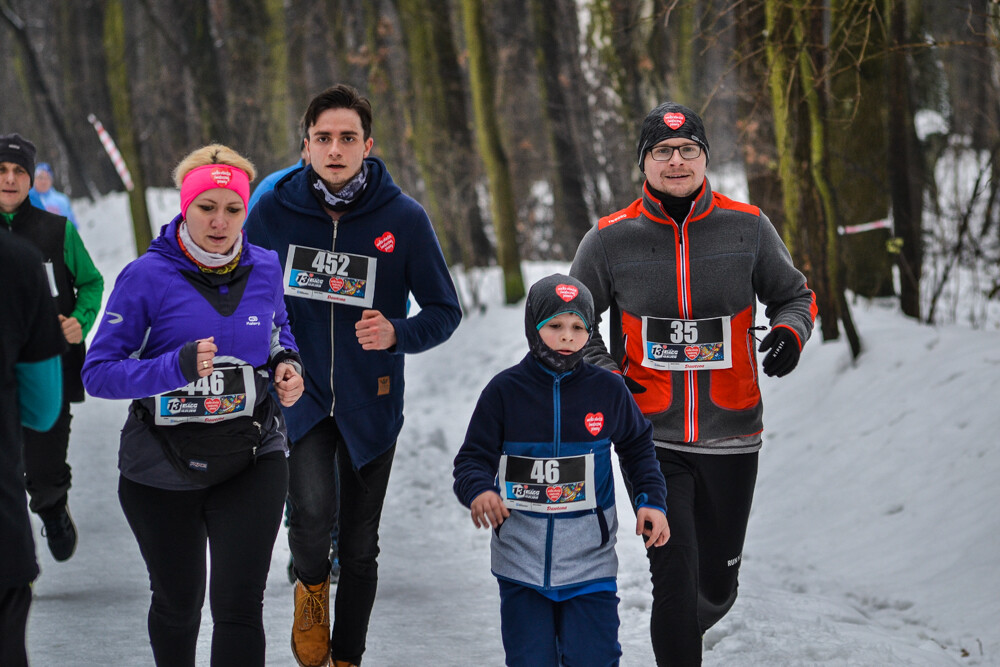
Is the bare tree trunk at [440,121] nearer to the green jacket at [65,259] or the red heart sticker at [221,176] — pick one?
the green jacket at [65,259]

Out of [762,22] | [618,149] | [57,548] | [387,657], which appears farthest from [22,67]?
[387,657]

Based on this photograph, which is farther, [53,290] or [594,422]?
[53,290]

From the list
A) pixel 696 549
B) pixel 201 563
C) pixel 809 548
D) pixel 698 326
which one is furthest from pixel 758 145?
pixel 201 563

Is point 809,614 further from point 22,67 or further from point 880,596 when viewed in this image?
point 22,67

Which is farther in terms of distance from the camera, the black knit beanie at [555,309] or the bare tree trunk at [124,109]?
the bare tree trunk at [124,109]

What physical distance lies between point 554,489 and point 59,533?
377 centimetres

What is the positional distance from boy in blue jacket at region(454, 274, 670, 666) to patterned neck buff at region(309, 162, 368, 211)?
1110mm

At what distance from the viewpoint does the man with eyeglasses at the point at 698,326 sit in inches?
174

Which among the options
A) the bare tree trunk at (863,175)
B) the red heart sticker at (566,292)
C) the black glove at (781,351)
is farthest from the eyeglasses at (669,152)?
the bare tree trunk at (863,175)

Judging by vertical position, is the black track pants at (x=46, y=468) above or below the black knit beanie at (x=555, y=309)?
below

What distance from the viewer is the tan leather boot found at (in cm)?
457

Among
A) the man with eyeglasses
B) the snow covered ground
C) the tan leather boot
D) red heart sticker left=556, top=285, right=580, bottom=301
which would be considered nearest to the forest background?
the snow covered ground

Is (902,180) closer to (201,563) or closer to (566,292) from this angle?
(566,292)

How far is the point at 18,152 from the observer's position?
20.5ft
